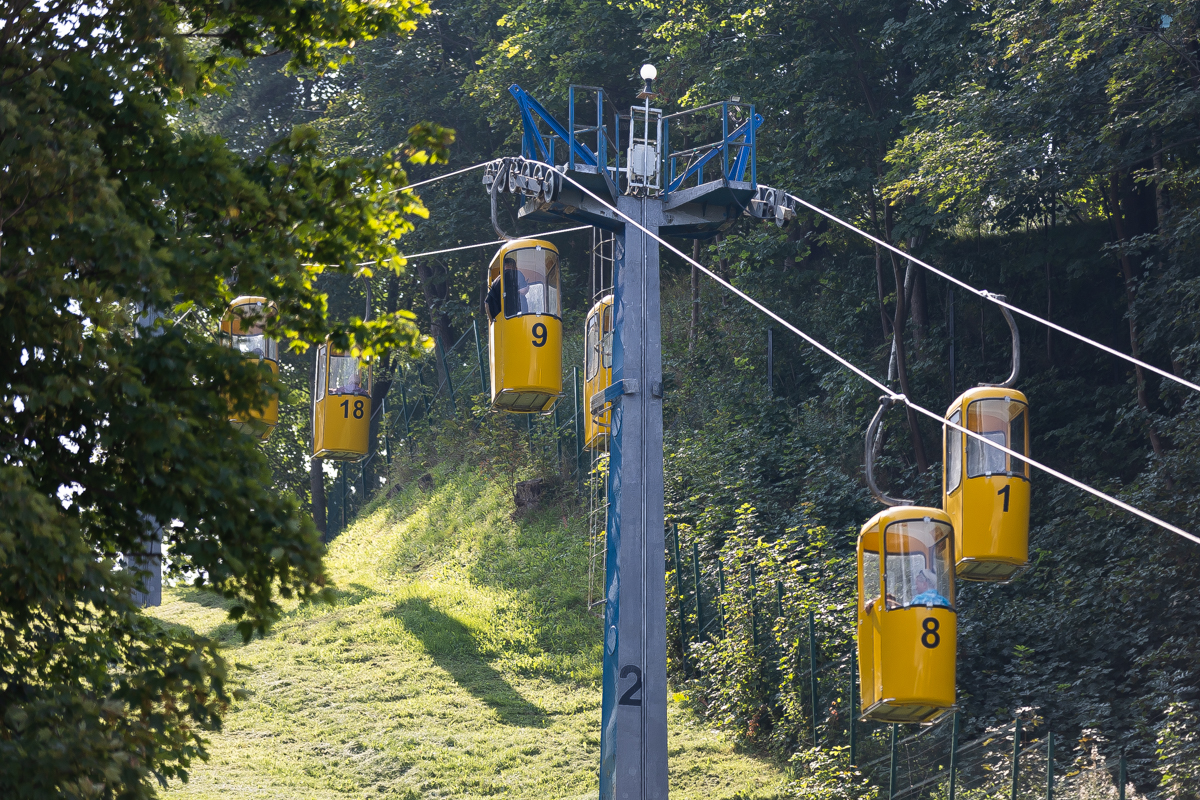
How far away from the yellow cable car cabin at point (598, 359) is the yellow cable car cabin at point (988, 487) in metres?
3.53

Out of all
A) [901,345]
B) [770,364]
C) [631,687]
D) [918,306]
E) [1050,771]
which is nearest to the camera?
[631,687]

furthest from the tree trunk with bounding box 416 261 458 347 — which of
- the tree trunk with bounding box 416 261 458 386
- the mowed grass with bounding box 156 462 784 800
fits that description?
the mowed grass with bounding box 156 462 784 800

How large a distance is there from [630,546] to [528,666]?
379 inches

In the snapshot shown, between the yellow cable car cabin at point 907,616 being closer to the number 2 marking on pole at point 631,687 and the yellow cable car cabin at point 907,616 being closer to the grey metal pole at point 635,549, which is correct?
the grey metal pole at point 635,549

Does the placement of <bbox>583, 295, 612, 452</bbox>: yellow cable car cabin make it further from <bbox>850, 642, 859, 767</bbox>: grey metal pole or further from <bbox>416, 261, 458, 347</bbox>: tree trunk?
<bbox>416, 261, 458, 347</bbox>: tree trunk

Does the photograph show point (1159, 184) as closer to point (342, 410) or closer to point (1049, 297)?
point (1049, 297)

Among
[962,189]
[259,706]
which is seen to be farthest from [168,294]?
[962,189]

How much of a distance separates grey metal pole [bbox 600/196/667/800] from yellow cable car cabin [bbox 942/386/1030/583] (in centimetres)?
308

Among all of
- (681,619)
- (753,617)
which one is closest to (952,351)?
(681,619)

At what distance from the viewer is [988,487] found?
555 inches

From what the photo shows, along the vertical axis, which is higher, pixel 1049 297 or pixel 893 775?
pixel 1049 297

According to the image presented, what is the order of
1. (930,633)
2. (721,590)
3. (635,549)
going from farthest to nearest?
1. (721,590)
2. (635,549)
3. (930,633)

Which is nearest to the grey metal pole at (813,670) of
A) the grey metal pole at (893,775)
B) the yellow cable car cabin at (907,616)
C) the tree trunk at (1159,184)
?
the grey metal pole at (893,775)

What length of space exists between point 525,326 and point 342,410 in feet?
15.1
